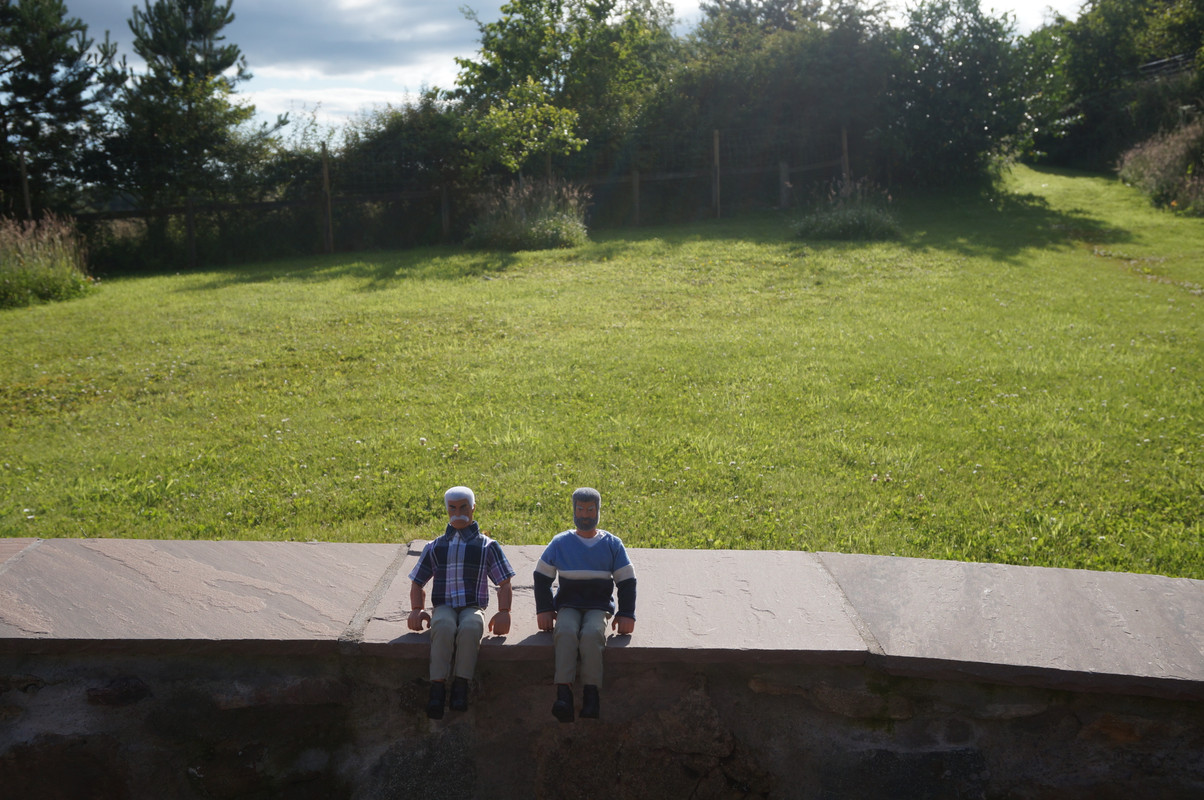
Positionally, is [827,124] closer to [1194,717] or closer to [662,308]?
[662,308]

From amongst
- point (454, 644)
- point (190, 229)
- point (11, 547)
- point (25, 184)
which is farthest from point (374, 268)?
point (454, 644)

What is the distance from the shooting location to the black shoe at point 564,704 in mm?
2998

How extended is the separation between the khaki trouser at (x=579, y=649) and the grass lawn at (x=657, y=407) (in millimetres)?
1456

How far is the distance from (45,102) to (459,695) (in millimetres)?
19973

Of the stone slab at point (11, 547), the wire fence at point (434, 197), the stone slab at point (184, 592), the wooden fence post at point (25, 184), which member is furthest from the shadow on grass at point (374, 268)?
the stone slab at point (184, 592)

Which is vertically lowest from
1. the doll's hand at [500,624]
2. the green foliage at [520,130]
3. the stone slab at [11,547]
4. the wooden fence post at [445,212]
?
the doll's hand at [500,624]

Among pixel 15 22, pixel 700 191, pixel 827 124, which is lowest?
pixel 700 191

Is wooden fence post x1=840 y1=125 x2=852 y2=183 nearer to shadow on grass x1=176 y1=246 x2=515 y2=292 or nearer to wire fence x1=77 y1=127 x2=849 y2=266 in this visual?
wire fence x1=77 y1=127 x2=849 y2=266

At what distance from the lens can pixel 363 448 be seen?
5.95 metres

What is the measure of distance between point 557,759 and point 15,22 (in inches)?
823

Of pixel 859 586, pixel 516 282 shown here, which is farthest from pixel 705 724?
pixel 516 282

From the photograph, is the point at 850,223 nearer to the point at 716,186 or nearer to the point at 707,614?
the point at 716,186

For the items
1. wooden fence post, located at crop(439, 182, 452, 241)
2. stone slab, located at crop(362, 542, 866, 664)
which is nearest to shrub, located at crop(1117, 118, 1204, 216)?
wooden fence post, located at crop(439, 182, 452, 241)

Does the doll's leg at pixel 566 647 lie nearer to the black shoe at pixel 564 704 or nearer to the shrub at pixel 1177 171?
the black shoe at pixel 564 704
